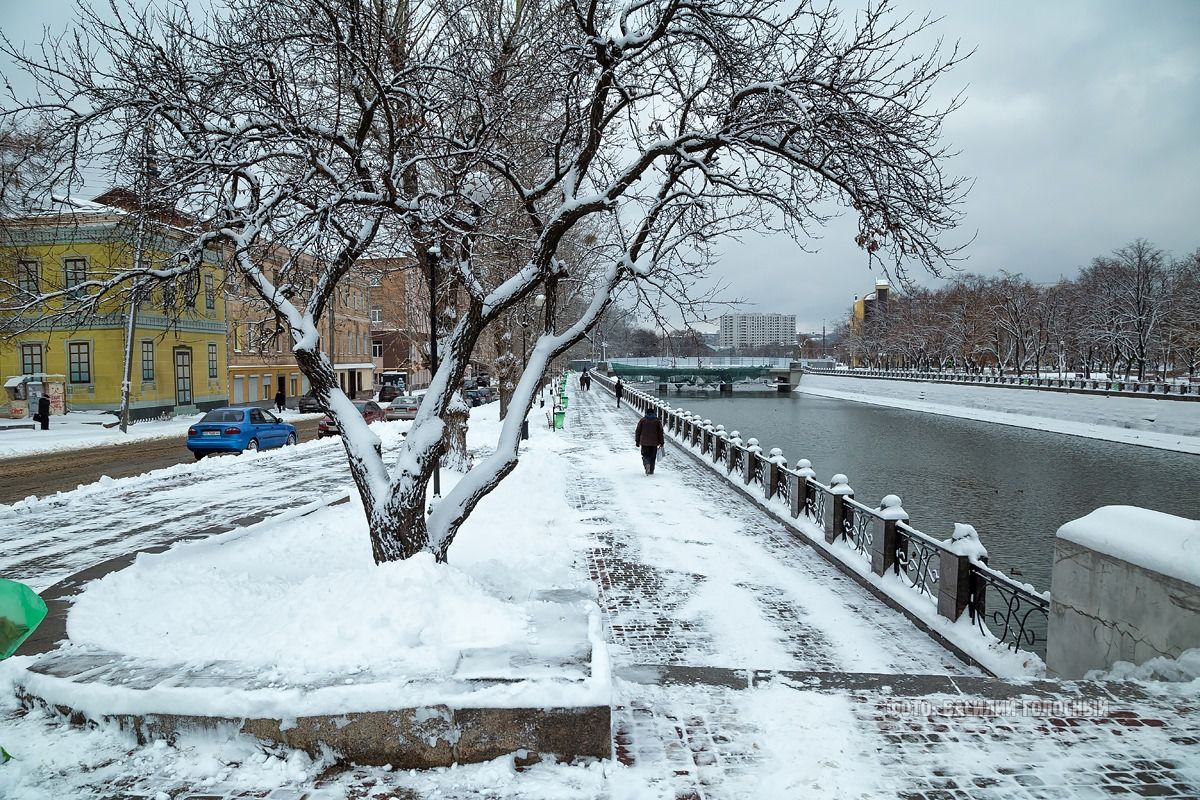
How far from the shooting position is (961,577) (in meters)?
7.50

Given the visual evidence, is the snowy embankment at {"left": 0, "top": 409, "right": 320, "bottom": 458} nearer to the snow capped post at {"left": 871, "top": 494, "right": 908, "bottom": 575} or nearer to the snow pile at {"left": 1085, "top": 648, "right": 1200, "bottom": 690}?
the snow capped post at {"left": 871, "top": 494, "right": 908, "bottom": 575}

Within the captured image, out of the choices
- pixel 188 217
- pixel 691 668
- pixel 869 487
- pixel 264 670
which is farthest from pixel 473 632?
pixel 869 487

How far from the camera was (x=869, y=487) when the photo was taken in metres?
20.9

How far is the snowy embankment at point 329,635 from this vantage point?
445 cm

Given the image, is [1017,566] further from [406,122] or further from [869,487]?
[406,122]

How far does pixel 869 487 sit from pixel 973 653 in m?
14.7

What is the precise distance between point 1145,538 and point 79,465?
78.9 feet

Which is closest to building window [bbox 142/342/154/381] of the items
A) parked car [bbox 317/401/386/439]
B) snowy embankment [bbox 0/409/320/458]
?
snowy embankment [bbox 0/409/320/458]

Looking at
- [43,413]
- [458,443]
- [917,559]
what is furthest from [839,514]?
[43,413]

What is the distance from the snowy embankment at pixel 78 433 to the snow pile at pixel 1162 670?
27712mm

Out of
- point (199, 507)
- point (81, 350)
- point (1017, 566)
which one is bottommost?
point (1017, 566)

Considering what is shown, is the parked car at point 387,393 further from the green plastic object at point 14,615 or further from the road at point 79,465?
the green plastic object at point 14,615

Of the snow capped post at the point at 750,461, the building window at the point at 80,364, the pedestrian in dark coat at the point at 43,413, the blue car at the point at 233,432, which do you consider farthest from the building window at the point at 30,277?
the snow capped post at the point at 750,461

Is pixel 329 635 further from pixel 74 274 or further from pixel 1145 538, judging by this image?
pixel 74 274
